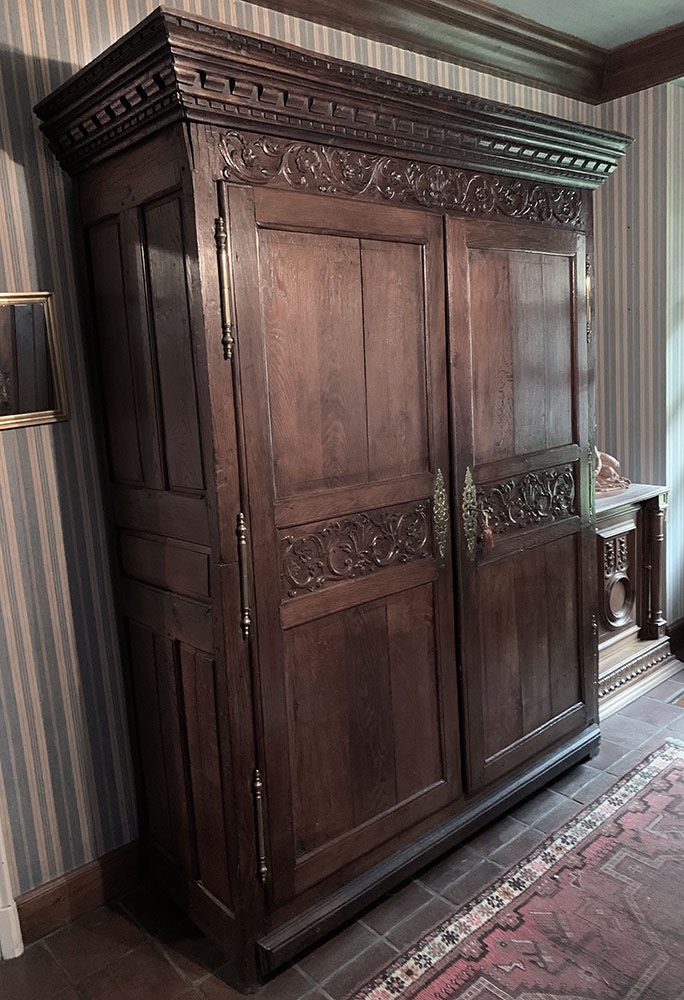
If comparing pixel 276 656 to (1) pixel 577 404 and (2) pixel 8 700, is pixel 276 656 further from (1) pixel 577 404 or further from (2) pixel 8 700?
(1) pixel 577 404

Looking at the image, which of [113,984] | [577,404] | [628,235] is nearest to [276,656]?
[113,984]

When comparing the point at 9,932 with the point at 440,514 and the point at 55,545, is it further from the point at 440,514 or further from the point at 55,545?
the point at 440,514

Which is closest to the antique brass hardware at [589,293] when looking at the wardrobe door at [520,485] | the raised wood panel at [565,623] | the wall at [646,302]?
the wardrobe door at [520,485]

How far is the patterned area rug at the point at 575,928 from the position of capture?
187 centimetres

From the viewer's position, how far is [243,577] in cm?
179

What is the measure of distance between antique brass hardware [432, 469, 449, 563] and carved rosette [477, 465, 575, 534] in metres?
0.16

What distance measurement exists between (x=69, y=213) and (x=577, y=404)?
5.59ft

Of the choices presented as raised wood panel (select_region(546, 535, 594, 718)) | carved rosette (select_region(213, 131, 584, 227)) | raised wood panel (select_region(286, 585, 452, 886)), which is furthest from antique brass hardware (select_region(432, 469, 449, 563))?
carved rosette (select_region(213, 131, 584, 227))

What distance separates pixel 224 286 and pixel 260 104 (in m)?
0.40

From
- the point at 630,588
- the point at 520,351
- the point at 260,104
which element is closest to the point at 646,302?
the point at 630,588

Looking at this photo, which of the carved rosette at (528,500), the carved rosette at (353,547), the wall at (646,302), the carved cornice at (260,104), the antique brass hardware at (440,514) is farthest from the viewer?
the wall at (646,302)

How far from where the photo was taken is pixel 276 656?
189 centimetres

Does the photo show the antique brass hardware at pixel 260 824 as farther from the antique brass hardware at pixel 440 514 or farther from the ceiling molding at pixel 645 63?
the ceiling molding at pixel 645 63

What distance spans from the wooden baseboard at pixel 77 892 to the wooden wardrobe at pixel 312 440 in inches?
4.1
